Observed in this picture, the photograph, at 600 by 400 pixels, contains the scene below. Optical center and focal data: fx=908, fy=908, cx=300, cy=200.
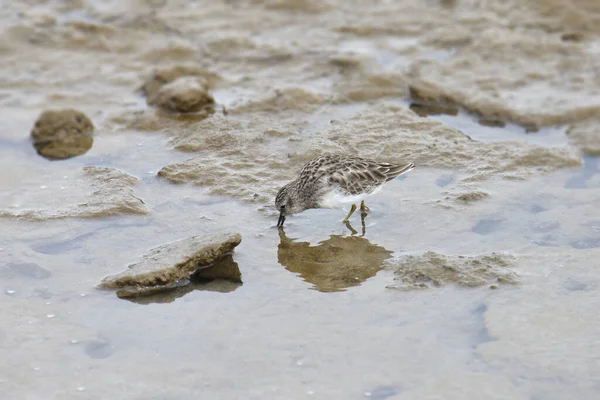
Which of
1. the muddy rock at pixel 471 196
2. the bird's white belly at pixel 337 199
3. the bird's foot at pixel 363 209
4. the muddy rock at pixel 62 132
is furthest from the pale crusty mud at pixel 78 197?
the muddy rock at pixel 471 196

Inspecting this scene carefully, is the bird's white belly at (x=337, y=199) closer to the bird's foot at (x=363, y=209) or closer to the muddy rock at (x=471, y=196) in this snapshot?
the bird's foot at (x=363, y=209)

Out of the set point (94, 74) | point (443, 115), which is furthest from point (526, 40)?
point (94, 74)

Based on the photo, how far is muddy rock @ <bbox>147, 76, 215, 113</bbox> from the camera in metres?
11.9

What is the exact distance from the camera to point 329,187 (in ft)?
30.5

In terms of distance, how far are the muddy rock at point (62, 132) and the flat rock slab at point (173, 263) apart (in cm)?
319

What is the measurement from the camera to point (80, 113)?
11633mm

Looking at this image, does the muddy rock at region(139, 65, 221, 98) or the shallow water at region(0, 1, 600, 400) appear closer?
the shallow water at region(0, 1, 600, 400)

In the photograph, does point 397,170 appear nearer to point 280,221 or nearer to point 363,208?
point 363,208

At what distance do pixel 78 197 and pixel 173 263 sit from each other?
7.23 ft

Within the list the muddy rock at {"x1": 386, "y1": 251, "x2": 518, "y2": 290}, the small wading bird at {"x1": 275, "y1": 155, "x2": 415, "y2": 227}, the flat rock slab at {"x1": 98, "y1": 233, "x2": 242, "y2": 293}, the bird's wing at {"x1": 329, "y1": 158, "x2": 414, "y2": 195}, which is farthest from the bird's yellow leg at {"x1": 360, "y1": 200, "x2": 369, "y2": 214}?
the flat rock slab at {"x1": 98, "y1": 233, "x2": 242, "y2": 293}

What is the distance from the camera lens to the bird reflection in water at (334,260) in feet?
28.0

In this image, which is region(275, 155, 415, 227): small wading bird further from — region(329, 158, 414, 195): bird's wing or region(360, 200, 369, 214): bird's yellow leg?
region(360, 200, 369, 214): bird's yellow leg

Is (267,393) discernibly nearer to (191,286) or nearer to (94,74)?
(191,286)

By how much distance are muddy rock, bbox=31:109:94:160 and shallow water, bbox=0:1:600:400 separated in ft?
0.57
